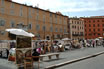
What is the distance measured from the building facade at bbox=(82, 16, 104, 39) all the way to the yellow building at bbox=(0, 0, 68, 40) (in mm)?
40292

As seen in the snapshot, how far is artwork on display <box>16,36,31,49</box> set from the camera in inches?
395

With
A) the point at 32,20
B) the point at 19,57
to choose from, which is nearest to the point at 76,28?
the point at 32,20

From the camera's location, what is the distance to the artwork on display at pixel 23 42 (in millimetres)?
10039

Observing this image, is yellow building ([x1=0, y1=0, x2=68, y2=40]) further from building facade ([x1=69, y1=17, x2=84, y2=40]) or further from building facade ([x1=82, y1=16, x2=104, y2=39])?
building facade ([x1=82, y1=16, x2=104, y2=39])

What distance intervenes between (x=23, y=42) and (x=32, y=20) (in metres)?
33.2

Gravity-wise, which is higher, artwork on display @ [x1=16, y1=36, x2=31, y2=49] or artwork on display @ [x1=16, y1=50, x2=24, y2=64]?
artwork on display @ [x1=16, y1=36, x2=31, y2=49]

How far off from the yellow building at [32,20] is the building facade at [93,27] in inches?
1586

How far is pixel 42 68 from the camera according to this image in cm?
915

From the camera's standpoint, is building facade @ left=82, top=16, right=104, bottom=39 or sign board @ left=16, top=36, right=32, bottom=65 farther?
building facade @ left=82, top=16, right=104, bottom=39

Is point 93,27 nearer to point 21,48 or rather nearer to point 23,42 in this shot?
point 23,42

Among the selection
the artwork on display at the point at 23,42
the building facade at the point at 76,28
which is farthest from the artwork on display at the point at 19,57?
the building facade at the point at 76,28

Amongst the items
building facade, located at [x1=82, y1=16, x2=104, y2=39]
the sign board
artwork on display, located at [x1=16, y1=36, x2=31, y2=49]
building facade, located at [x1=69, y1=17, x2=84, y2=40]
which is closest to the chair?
the sign board

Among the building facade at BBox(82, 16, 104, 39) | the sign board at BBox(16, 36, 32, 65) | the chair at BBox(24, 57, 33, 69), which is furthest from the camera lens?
the building facade at BBox(82, 16, 104, 39)

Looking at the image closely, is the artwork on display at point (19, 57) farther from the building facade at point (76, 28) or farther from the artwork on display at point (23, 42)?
the building facade at point (76, 28)
